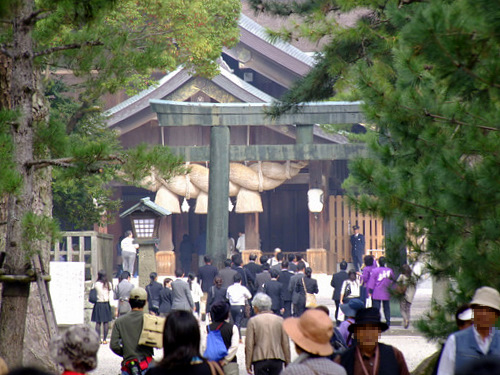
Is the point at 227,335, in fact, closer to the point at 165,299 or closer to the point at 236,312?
the point at 236,312

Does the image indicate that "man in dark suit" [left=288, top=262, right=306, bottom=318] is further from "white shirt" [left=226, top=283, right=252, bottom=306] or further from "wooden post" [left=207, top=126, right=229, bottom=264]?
"wooden post" [left=207, top=126, right=229, bottom=264]

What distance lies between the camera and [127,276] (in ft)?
45.2

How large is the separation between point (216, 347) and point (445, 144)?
249 cm

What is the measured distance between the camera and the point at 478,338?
439 cm

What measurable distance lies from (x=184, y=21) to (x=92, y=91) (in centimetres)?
687

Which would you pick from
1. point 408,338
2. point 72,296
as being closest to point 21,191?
point 72,296

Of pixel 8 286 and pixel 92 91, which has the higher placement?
pixel 92 91

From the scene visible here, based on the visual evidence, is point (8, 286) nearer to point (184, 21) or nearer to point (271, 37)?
point (271, 37)

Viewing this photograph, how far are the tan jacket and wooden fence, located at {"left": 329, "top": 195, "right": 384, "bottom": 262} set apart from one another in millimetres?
15663

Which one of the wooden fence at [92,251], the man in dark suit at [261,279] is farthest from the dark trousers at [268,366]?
the wooden fence at [92,251]

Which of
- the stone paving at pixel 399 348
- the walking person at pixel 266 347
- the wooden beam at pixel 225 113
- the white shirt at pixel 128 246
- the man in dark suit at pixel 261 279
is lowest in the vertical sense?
the stone paving at pixel 399 348

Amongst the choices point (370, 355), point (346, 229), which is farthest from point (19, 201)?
point (346, 229)

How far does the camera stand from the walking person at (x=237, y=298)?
12.7 m

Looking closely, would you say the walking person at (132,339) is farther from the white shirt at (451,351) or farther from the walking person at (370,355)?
the white shirt at (451,351)
